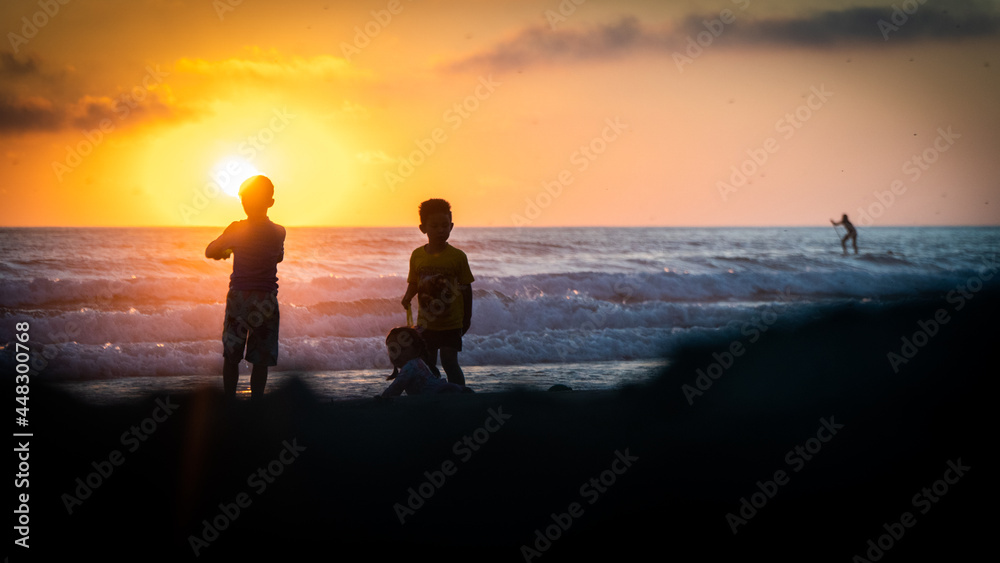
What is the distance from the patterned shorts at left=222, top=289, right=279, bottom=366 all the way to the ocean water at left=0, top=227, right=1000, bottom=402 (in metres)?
1.43

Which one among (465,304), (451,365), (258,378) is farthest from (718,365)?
(258,378)

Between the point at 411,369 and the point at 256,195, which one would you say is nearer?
the point at 256,195

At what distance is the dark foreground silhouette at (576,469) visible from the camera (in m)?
2.72

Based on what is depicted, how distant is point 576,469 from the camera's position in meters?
3.30

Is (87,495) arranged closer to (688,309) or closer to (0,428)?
(0,428)

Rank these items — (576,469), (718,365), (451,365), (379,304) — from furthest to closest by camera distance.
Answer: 1. (379,304)
2. (451,365)
3. (718,365)
4. (576,469)

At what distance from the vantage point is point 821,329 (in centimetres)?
464

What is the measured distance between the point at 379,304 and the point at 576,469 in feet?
38.0

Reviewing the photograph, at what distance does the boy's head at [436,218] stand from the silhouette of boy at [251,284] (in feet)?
3.76

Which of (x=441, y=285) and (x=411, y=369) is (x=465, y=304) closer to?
(x=441, y=285)

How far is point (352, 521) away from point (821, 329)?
11.2 ft

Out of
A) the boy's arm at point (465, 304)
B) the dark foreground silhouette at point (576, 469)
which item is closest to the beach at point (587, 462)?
the dark foreground silhouette at point (576, 469)

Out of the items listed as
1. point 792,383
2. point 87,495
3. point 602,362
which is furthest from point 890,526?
point 602,362

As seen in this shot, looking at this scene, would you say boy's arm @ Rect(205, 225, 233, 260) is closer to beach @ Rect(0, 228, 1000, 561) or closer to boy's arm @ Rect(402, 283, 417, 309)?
beach @ Rect(0, 228, 1000, 561)
